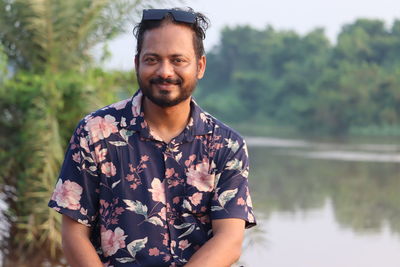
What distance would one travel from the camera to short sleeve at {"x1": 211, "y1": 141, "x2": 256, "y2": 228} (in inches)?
83.3

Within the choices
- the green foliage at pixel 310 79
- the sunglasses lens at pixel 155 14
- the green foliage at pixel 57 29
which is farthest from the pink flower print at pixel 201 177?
the green foliage at pixel 310 79

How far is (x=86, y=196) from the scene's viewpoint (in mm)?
2094

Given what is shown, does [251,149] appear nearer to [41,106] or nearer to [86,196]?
[41,106]

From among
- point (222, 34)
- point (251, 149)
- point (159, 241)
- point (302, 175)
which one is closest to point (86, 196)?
point (159, 241)

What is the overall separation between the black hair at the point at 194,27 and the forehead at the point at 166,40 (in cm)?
1

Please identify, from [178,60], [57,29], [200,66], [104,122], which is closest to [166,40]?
[178,60]

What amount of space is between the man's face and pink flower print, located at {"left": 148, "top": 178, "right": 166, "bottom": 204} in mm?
218

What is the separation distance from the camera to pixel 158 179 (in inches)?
83.3

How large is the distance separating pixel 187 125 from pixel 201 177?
0.16 metres

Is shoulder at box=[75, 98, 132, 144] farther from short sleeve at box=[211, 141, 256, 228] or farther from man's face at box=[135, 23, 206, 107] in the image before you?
short sleeve at box=[211, 141, 256, 228]

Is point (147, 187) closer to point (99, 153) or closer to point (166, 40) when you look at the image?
point (99, 153)

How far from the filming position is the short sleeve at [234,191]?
6.94ft

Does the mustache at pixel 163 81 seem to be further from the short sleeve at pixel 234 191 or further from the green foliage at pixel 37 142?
the green foliage at pixel 37 142

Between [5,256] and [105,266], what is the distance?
371 cm
